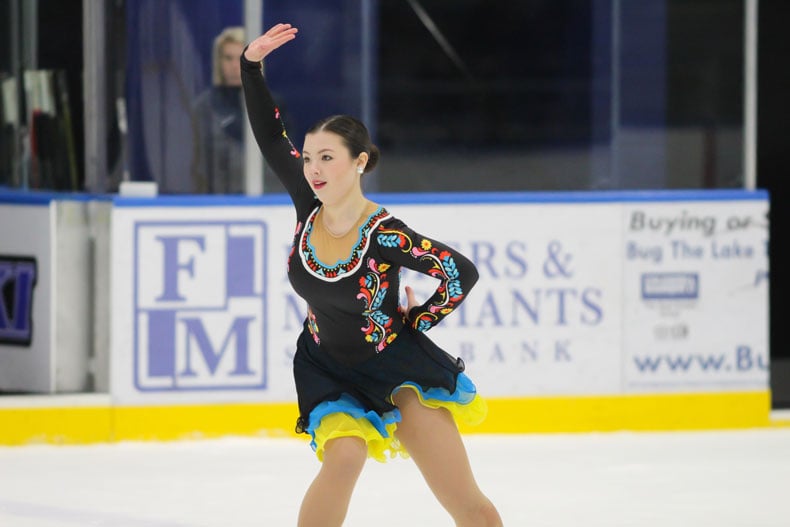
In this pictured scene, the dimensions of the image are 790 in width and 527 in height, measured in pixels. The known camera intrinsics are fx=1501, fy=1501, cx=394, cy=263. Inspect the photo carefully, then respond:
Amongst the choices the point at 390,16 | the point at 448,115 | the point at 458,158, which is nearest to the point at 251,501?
the point at 458,158

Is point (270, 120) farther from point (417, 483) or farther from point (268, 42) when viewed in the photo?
point (417, 483)

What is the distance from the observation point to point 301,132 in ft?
23.7

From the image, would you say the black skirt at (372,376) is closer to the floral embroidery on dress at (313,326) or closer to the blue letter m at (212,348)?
the floral embroidery on dress at (313,326)

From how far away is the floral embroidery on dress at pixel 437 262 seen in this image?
12.5ft

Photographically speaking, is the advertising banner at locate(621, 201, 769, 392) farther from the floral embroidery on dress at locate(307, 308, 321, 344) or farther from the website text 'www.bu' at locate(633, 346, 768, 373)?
the floral embroidery on dress at locate(307, 308, 321, 344)

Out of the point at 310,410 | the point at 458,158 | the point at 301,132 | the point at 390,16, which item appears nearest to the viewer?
the point at 310,410

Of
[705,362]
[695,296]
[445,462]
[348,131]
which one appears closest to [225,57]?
[695,296]

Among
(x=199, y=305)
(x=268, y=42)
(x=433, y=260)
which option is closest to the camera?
(x=433, y=260)

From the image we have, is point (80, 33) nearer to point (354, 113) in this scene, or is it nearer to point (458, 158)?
point (354, 113)

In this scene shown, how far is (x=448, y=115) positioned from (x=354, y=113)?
32.2 ft

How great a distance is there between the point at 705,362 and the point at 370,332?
3.34 meters

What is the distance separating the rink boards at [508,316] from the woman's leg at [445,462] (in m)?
2.79

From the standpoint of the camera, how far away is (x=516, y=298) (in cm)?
673

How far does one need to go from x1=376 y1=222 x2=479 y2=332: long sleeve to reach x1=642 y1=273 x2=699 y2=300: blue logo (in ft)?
10.1
